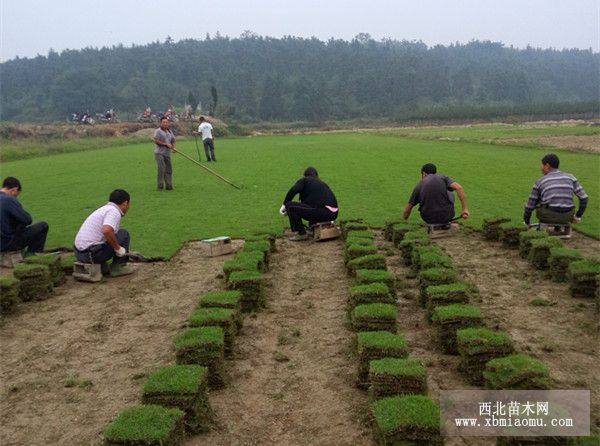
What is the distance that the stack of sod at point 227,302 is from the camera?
670cm

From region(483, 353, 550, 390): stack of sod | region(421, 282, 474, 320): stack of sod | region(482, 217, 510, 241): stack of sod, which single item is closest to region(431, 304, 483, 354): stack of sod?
region(421, 282, 474, 320): stack of sod

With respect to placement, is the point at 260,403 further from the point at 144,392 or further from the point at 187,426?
the point at 144,392

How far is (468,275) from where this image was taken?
8.72m

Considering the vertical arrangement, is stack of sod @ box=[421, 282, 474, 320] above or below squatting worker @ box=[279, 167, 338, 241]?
below

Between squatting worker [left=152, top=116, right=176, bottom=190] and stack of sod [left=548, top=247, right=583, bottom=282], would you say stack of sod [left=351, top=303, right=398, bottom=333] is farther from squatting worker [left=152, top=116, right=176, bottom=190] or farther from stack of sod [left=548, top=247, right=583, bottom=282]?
squatting worker [left=152, top=116, right=176, bottom=190]

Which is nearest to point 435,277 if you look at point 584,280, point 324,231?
point 584,280

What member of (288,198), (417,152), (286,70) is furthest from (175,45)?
(288,198)

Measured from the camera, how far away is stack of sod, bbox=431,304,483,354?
5941mm

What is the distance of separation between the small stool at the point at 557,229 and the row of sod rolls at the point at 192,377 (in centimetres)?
608

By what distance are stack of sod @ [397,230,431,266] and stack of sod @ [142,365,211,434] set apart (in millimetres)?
5069

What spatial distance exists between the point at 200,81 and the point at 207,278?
5362 inches

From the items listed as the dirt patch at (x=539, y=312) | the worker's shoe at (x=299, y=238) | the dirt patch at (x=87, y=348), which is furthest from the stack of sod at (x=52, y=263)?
the dirt patch at (x=539, y=312)

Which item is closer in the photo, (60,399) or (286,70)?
(60,399)

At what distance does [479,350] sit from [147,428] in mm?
3193
